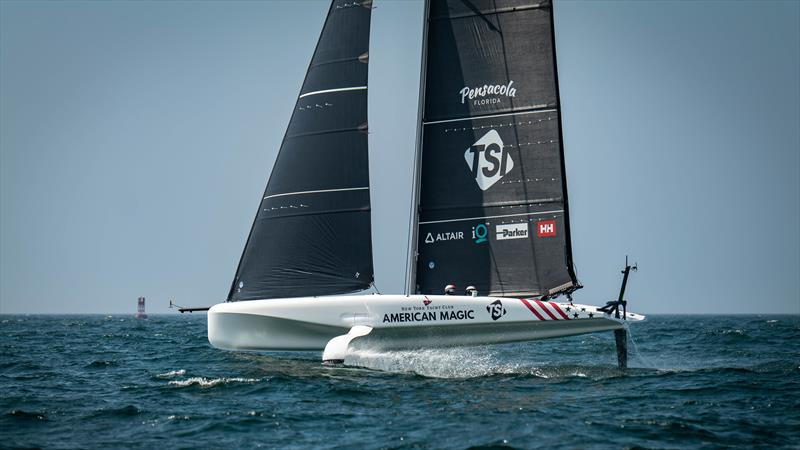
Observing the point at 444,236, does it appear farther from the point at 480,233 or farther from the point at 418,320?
the point at 418,320

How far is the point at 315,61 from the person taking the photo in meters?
20.7

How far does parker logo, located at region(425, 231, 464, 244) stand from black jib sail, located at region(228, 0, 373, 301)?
133cm

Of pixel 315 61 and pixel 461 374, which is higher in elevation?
pixel 315 61

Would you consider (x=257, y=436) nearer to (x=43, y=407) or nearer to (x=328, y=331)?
(x=43, y=407)

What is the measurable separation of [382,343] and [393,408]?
4879 millimetres

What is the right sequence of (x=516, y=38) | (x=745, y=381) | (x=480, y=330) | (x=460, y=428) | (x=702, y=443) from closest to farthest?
(x=702, y=443)
(x=460, y=428)
(x=745, y=381)
(x=480, y=330)
(x=516, y=38)

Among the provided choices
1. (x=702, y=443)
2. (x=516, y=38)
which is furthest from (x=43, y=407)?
(x=516, y=38)

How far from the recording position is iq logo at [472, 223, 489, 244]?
1953 centimetres

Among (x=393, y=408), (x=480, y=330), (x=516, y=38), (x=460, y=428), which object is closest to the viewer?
(x=460, y=428)

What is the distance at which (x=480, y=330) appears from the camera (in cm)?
1838

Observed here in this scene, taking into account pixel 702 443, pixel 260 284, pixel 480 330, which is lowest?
pixel 702 443

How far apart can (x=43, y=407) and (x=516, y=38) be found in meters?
12.1

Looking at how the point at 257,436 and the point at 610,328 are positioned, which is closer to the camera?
the point at 257,436

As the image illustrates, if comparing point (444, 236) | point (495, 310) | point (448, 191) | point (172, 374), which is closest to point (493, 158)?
point (448, 191)
